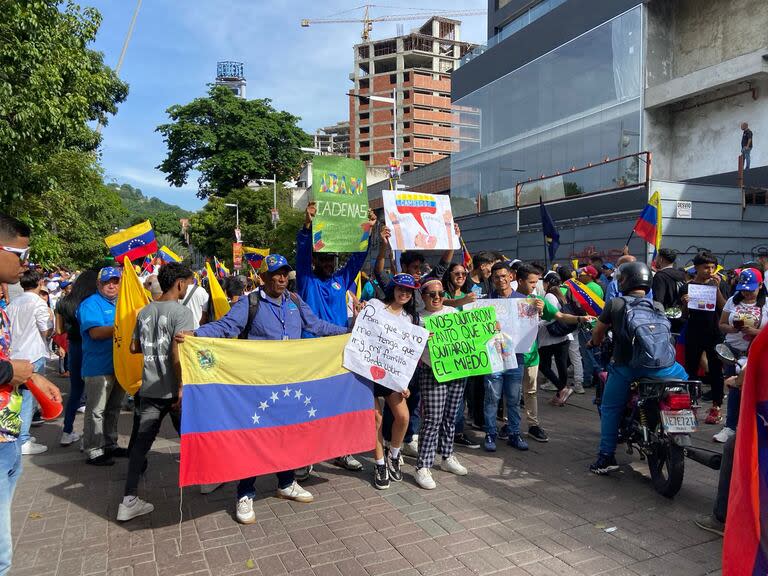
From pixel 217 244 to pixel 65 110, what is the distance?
120ft

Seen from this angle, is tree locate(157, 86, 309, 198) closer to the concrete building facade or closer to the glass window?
the glass window

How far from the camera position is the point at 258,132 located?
143ft

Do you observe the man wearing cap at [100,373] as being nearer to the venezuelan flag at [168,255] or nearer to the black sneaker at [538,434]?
the venezuelan flag at [168,255]

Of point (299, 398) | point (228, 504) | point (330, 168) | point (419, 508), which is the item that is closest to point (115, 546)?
point (228, 504)

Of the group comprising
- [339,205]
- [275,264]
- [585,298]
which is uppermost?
[339,205]

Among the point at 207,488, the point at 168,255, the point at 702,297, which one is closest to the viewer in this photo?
the point at 207,488

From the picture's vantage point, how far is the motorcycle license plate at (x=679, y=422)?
434cm

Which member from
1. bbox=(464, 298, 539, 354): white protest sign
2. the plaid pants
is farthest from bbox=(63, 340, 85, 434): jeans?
bbox=(464, 298, 539, 354): white protest sign

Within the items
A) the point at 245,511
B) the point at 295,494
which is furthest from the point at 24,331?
the point at 295,494

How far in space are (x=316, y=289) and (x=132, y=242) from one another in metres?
3.77

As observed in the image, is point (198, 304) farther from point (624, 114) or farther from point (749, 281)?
point (624, 114)

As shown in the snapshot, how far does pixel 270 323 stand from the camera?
4.53 metres

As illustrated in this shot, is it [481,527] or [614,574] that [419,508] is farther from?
[614,574]

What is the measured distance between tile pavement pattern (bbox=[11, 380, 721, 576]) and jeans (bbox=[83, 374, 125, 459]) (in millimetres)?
254
